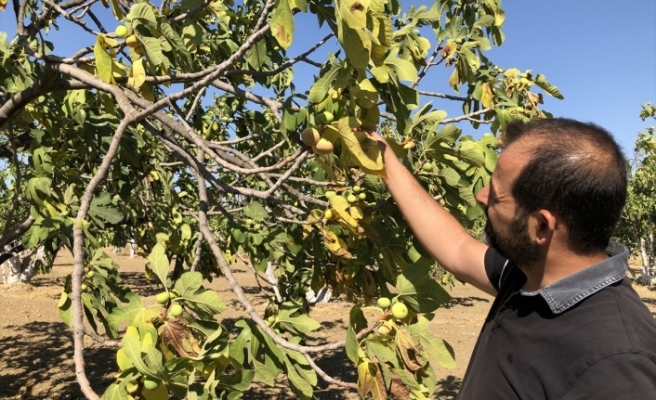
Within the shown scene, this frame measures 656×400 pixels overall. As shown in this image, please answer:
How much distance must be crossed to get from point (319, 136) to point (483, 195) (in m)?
0.72

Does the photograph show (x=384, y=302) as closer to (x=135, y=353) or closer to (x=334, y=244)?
(x=334, y=244)

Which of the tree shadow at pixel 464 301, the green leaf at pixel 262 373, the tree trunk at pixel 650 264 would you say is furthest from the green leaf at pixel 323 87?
the tree trunk at pixel 650 264

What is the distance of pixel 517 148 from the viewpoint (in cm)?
167

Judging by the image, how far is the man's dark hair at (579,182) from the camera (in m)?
1.45

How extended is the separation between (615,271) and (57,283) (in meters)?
20.0

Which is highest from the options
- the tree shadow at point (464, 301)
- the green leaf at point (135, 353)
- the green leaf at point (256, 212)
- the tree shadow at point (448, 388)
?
the green leaf at point (256, 212)

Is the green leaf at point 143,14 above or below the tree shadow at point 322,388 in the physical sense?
above

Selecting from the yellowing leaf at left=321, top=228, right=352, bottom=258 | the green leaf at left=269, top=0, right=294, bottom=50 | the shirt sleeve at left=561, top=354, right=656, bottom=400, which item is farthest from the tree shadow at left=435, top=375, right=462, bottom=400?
the green leaf at left=269, top=0, right=294, bottom=50

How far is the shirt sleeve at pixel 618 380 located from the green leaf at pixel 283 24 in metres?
1.15

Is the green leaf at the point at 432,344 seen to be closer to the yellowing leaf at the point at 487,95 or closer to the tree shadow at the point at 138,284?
the yellowing leaf at the point at 487,95

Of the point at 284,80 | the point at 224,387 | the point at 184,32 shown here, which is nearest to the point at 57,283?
the point at 284,80

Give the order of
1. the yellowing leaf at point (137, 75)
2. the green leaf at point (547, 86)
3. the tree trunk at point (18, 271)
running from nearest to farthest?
the yellowing leaf at point (137, 75)
the green leaf at point (547, 86)
the tree trunk at point (18, 271)

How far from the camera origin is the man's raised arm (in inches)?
77.3

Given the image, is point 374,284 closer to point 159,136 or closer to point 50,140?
point 159,136
